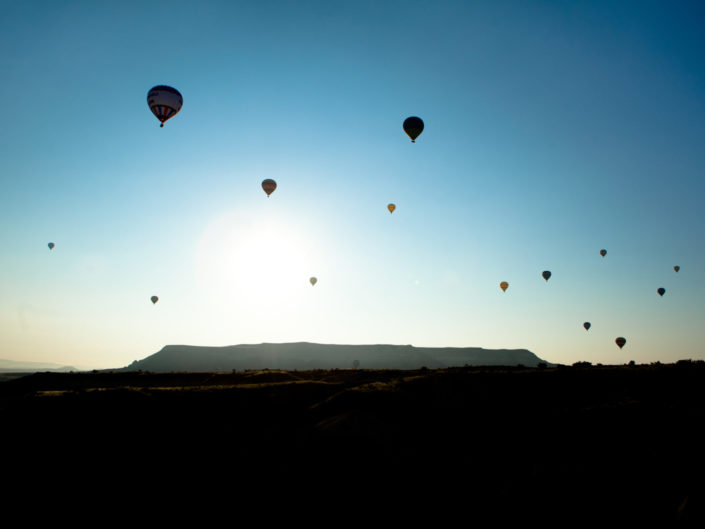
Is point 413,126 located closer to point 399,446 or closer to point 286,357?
point 399,446

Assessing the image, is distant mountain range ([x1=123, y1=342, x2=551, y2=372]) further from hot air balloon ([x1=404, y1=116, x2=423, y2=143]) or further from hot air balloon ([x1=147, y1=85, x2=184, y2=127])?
hot air balloon ([x1=147, y1=85, x2=184, y2=127])

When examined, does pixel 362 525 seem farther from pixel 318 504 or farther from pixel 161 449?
pixel 161 449

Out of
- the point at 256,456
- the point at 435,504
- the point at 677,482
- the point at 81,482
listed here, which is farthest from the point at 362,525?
the point at 81,482

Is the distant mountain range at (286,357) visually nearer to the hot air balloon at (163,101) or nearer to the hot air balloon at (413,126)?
the hot air balloon at (413,126)

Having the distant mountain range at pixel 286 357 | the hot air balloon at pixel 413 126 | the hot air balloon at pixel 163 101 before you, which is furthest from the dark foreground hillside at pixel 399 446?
the distant mountain range at pixel 286 357

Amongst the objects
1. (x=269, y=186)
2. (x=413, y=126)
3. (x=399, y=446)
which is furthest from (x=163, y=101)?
(x=399, y=446)

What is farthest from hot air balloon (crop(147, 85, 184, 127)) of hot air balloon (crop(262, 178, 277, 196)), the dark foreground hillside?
the dark foreground hillside
